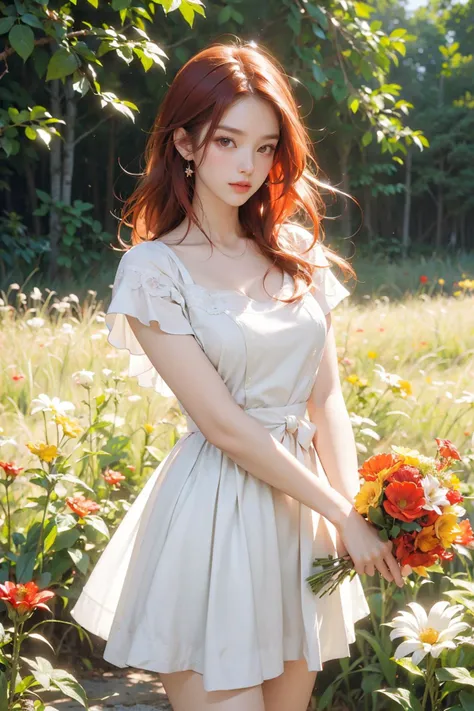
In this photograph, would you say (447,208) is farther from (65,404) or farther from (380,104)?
(65,404)

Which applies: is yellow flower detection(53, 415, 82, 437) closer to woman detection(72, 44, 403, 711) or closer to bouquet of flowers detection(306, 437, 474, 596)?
woman detection(72, 44, 403, 711)

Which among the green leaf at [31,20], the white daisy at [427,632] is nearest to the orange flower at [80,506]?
the white daisy at [427,632]

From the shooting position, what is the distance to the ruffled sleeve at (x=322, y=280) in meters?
2.04

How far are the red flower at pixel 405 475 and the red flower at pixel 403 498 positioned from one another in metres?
0.02

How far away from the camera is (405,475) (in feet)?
5.24

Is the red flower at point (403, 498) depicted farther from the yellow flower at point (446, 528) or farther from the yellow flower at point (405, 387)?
the yellow flower at point (405, 387)

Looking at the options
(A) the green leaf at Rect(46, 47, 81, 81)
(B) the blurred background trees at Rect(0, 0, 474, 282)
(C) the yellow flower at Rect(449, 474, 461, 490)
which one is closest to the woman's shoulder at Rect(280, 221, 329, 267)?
(B) the blurred background trees at Rect(0, 0, 474, 282)

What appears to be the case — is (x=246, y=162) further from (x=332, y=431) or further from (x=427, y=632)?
(x=427, y=632)

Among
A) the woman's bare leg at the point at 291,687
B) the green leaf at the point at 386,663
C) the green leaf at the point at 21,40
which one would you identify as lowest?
the green leaf at the point at 386,663

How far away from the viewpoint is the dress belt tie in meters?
1.83

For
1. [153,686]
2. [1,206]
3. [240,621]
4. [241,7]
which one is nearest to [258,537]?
[240,621]

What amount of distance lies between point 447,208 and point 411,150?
99.4 inches

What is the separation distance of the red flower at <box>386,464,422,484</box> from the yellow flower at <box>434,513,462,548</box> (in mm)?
88

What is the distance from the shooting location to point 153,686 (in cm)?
266
